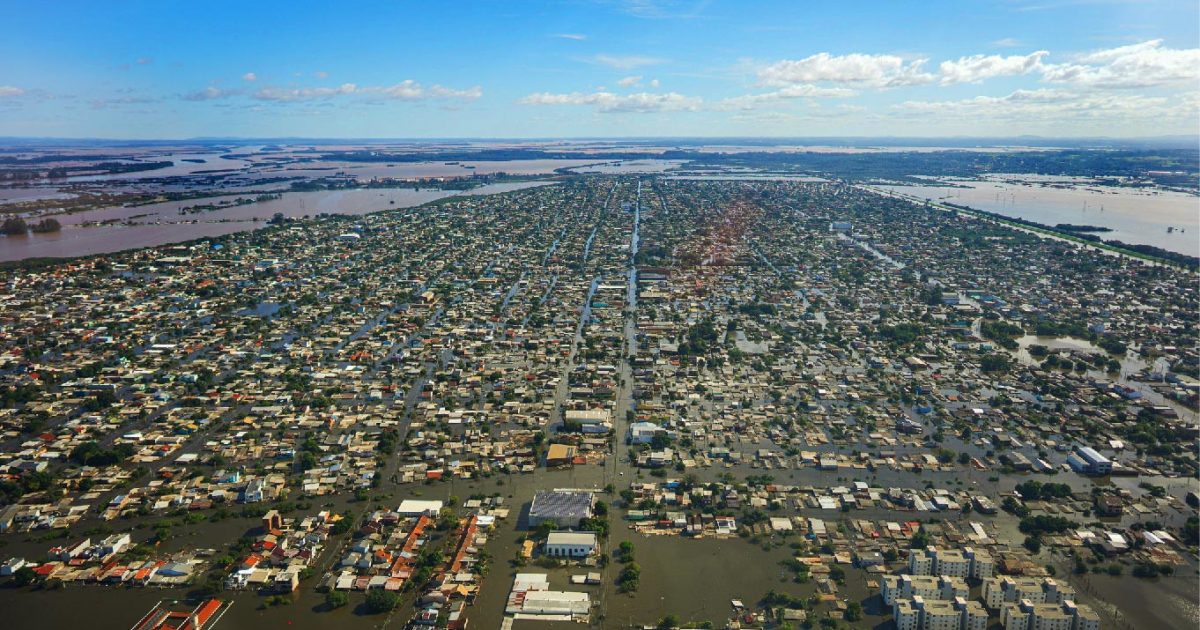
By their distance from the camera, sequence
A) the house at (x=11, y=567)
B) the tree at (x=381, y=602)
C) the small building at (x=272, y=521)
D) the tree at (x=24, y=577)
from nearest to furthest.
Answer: the tree at (x=381, y=602) → the tree at (x=24, y=577) → the house at (x=11, y=567) → the small building at (x=272, y=521)

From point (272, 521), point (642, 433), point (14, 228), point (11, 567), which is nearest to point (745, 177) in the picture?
point (14, 228)

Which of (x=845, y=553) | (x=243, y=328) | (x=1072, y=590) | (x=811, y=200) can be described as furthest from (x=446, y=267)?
(x=811, y=200)

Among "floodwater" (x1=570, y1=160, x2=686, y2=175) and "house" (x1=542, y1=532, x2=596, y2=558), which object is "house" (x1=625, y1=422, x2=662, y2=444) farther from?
"floodwater" (x1=570, y1=160, x2=686, y2=175)

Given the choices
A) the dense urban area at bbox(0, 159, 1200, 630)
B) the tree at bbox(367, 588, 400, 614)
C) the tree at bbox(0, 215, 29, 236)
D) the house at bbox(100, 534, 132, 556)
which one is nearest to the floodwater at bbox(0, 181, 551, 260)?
the tree at bbox(0, 215, 29, 236)

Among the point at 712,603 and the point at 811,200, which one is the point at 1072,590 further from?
the point at 811,200

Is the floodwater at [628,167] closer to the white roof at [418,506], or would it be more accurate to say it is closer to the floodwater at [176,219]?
the floodwater at [176,219]

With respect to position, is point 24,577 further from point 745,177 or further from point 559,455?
point 745,177

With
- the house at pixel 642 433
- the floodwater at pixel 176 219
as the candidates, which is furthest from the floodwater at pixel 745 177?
the house at pixel 642 433
